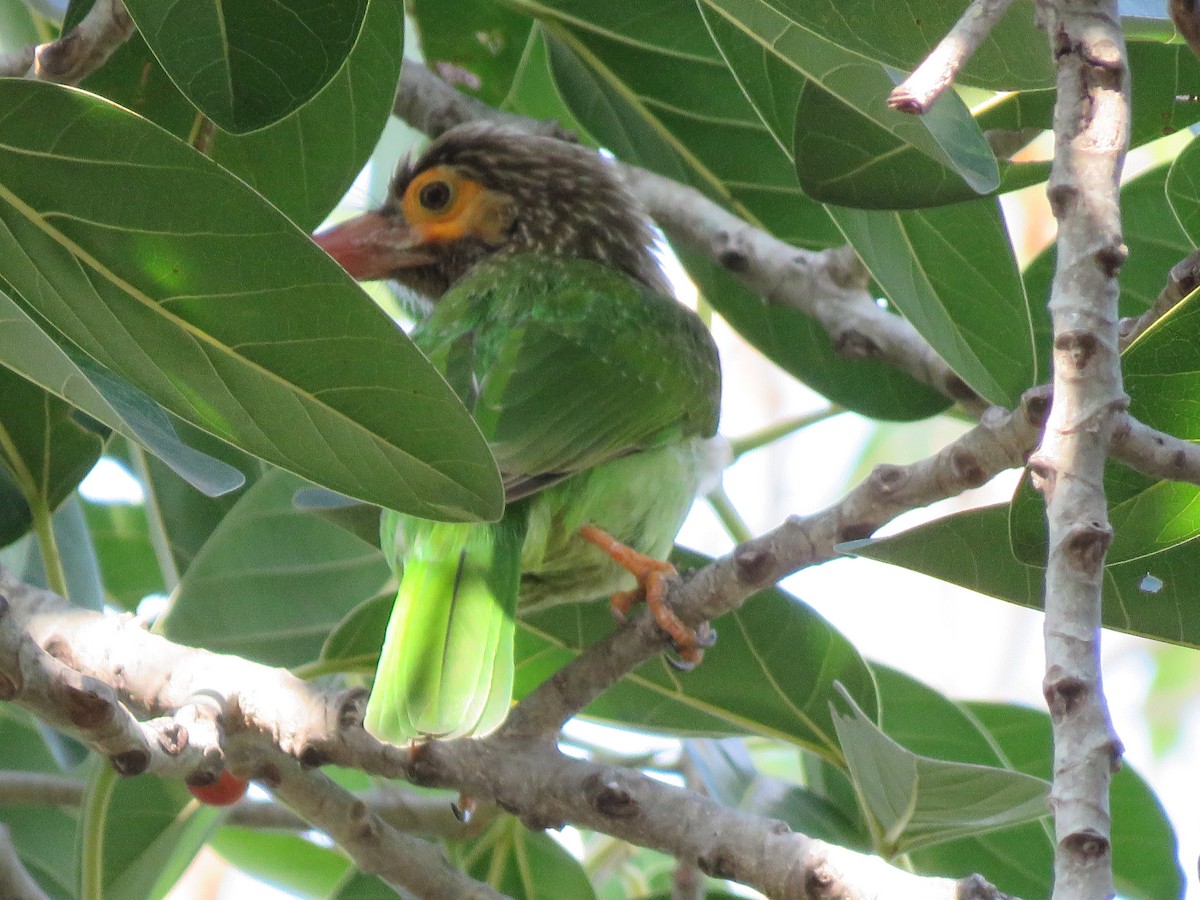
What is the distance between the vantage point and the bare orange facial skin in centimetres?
357

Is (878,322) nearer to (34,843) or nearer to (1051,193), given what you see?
(1051,193)

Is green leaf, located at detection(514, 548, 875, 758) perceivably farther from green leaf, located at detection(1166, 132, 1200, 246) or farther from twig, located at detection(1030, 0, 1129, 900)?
twig, located at detection(1030, 0, 1129, 900)

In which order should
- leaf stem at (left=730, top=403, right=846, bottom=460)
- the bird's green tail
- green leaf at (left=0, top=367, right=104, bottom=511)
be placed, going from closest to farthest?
the bird's green tail, green leaf at (left=0, top=367, right=104, bottom=511), leaf stem at (left=730, top=403, right=846, bottom=460)

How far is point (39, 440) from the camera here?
228 cm

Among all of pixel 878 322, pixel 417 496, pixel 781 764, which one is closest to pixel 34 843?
pixel 417 496

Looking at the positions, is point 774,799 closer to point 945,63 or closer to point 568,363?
point 568,363

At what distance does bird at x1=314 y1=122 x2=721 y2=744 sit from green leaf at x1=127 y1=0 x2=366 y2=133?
82 cm

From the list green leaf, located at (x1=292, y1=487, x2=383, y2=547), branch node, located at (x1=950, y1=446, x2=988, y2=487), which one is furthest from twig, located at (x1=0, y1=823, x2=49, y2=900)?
branch node, located at (x1=950, y1=446, x2=988, y2=487)

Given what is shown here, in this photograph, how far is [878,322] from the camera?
2.51 metres

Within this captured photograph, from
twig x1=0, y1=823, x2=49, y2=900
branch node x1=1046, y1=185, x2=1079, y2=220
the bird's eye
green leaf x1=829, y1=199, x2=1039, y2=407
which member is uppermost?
the bird's eye

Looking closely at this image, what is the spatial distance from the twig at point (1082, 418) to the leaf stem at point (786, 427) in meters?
1.53

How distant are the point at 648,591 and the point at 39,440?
1038mm

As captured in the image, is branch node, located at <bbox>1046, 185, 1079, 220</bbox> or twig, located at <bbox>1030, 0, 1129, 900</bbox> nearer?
twig, located at <bbox>1030, 0, 1129, 900</bbox>

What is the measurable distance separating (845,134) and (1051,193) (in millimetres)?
593
